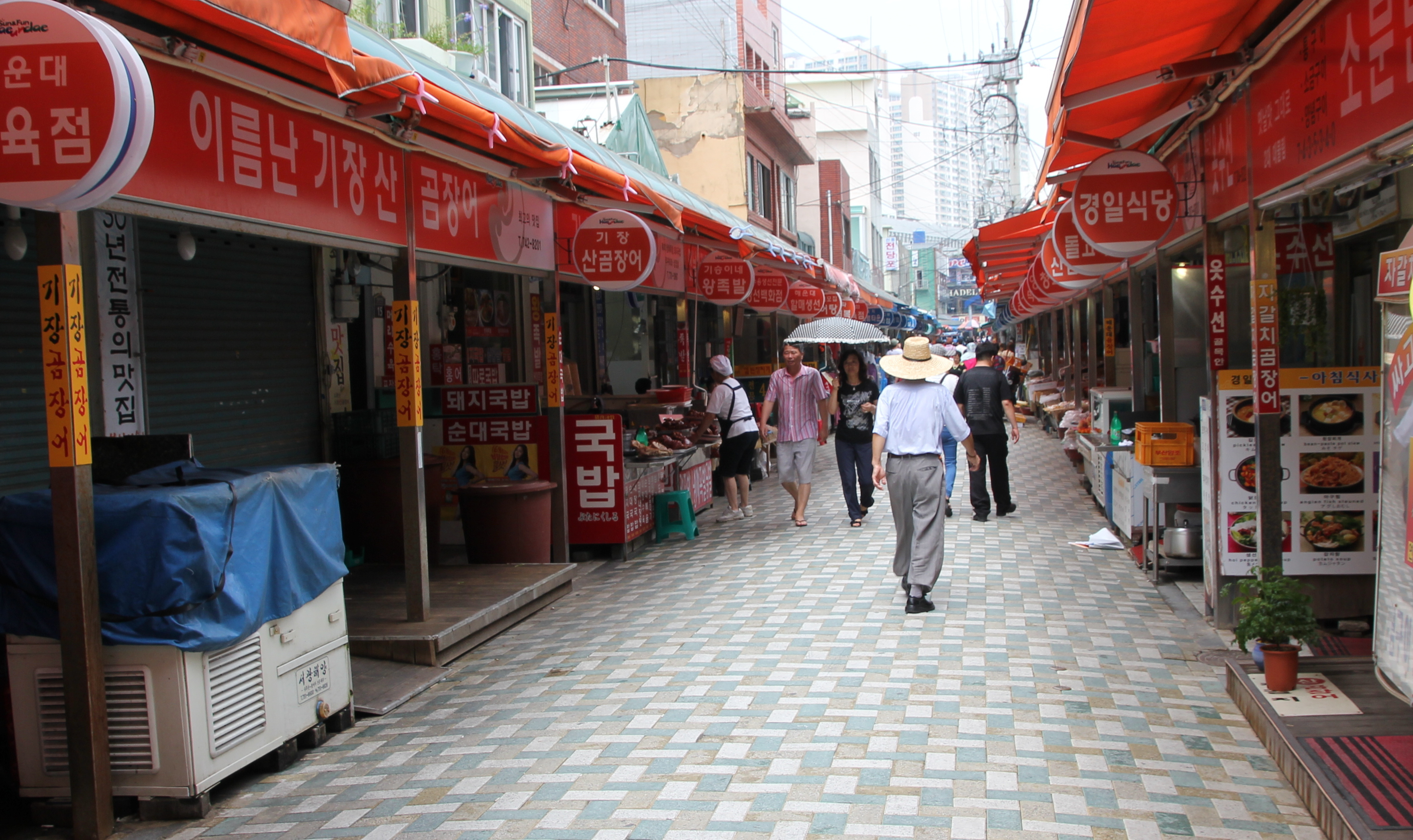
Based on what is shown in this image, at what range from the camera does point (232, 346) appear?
8398mm

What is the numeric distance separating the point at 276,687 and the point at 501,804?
1.33m

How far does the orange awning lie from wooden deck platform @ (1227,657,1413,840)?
322cm

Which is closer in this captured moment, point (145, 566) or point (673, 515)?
point (145, 566)

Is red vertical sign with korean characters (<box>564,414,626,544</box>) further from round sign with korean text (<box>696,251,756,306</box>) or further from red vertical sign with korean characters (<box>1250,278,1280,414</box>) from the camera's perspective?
red vertical sign with korean characters (<box>1250,278,1280,414</box>)

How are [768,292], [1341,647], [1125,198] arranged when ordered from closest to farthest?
[1341,647] < [1125,198] < [768,292]

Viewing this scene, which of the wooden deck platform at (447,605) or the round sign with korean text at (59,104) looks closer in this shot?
the round sign with korean text at (59,104)

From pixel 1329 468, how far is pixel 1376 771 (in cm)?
267

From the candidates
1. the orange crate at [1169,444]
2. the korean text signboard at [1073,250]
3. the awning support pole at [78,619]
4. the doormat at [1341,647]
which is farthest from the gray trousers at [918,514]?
the awning support pole at [78,619]

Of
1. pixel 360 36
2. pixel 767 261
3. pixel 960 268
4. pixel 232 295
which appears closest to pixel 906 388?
pixel 360 36

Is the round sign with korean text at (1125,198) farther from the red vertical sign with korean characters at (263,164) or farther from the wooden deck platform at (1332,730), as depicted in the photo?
the red vertical sign with korean characters at (263,164)

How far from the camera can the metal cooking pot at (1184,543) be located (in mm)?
8312

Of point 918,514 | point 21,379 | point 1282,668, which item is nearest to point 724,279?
point 918,514

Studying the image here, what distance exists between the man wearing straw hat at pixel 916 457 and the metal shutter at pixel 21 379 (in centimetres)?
543

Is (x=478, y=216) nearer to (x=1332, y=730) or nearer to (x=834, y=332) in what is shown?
(x=1332, y=730)
